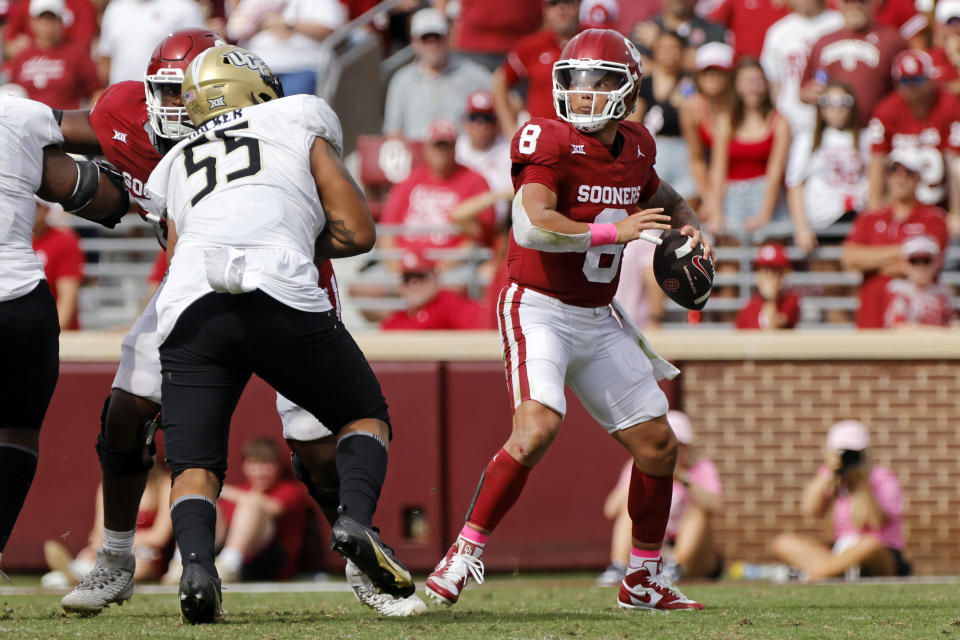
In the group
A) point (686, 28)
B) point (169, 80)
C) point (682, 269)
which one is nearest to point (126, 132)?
point (169, 80)

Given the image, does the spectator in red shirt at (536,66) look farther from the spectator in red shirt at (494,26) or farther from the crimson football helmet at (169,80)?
the crimson football helmet at (169,80)

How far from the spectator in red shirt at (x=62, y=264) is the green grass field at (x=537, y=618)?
3026mm

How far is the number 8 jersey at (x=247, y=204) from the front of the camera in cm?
441

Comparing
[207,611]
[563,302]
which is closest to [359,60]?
[563,302]

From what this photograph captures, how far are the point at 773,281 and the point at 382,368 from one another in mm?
2508

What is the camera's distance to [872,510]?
8109mm

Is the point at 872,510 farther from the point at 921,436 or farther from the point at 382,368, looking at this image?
the point at 382,368

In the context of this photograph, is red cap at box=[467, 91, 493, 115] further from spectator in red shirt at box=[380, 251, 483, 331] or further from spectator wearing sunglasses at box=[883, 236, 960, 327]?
spectator wearing sunglasses at box=[883, 236, 960, 327]

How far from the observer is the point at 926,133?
9.89m

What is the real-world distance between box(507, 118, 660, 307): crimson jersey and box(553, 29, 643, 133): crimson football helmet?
71 mm

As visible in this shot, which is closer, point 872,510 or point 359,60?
point 872,510

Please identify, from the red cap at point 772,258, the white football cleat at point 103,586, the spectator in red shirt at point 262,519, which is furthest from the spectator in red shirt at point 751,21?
the white football cleat at point 103,586

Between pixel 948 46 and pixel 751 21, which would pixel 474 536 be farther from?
pixel 751 21

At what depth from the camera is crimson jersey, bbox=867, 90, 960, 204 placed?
9562 millimetres
